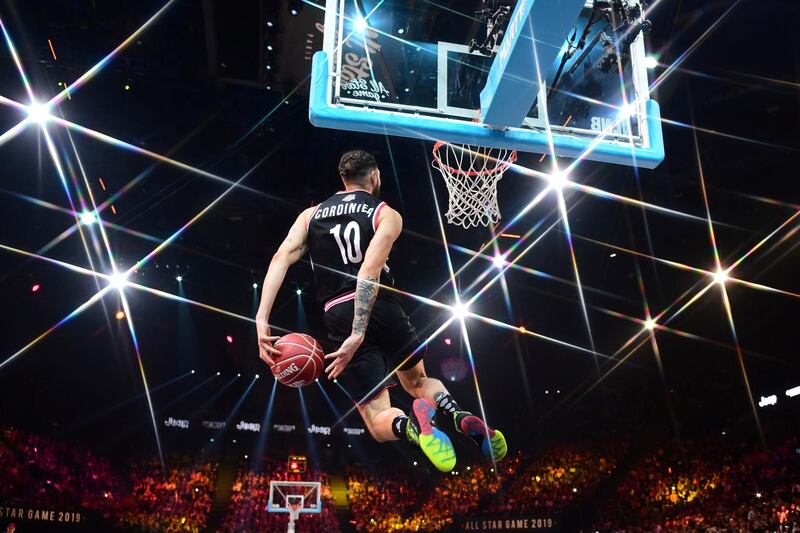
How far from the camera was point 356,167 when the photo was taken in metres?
3.62

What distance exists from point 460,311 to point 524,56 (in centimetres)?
1457

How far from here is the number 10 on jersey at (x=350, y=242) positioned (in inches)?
135

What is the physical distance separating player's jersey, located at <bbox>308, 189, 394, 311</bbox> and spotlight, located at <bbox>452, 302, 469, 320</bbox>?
14.5 m

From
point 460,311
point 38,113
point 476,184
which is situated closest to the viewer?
point 476,184

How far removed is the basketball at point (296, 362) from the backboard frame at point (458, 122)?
1737 millimetres

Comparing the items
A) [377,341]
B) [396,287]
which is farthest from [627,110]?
[377,341]

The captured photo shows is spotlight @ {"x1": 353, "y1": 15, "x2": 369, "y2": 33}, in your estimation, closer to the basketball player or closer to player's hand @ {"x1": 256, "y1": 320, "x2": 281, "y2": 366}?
the basketball player

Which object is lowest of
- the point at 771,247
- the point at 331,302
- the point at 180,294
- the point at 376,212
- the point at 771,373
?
the point at 331,302

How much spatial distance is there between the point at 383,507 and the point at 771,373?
34.7 feet

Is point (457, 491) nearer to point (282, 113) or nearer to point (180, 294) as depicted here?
point (180, 294)

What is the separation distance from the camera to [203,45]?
317 inches

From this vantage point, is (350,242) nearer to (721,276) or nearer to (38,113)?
(38,113)

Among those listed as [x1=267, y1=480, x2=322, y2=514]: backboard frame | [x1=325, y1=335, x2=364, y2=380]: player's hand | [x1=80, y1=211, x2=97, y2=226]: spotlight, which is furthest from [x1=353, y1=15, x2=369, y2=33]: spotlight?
[x1=267, y1=480, x2=322, y2=514]: backboard frame

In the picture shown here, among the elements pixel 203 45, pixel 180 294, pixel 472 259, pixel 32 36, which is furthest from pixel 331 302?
pixel 180 294
